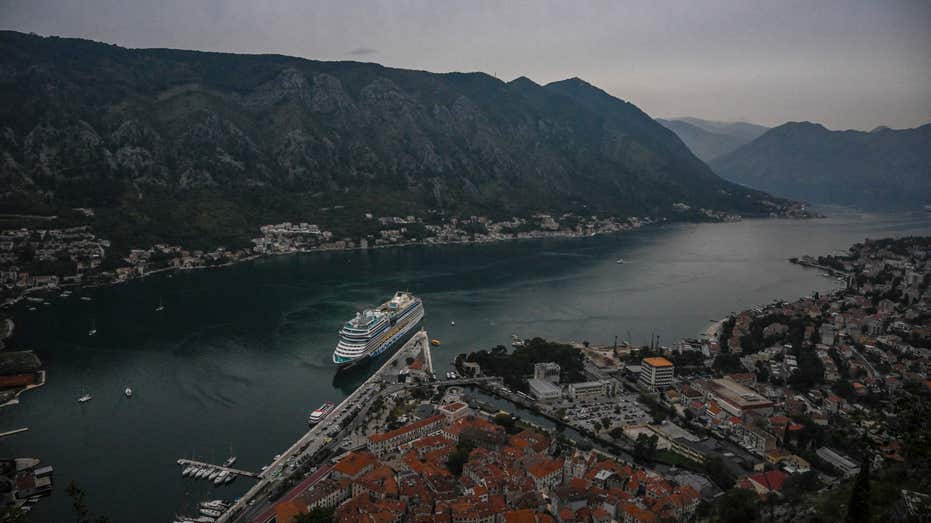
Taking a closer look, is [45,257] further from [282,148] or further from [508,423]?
[508,423]

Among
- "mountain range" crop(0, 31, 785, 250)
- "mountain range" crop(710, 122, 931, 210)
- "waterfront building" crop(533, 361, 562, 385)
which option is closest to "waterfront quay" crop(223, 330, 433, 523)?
"waterfront building" crop(533, 361, 562, 385)

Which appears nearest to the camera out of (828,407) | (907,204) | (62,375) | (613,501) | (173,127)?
(613,501)

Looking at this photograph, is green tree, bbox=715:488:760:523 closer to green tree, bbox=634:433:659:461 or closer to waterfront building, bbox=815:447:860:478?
green tree, bbox=634:433:659:461

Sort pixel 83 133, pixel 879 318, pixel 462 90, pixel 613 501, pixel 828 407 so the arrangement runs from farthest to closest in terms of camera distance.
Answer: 1. pixel 462 90
2. pixel 83 133
3. pixel 879 318
4. pixel 828 407
5. pixel 613 501

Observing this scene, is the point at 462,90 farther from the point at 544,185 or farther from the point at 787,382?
the point at 787,382

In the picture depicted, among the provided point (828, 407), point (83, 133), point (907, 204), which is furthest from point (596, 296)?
point (907, 204)

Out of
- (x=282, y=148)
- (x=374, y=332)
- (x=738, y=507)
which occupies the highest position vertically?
(x=282, y=148)

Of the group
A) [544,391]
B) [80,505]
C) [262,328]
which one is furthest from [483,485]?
[262,328]
